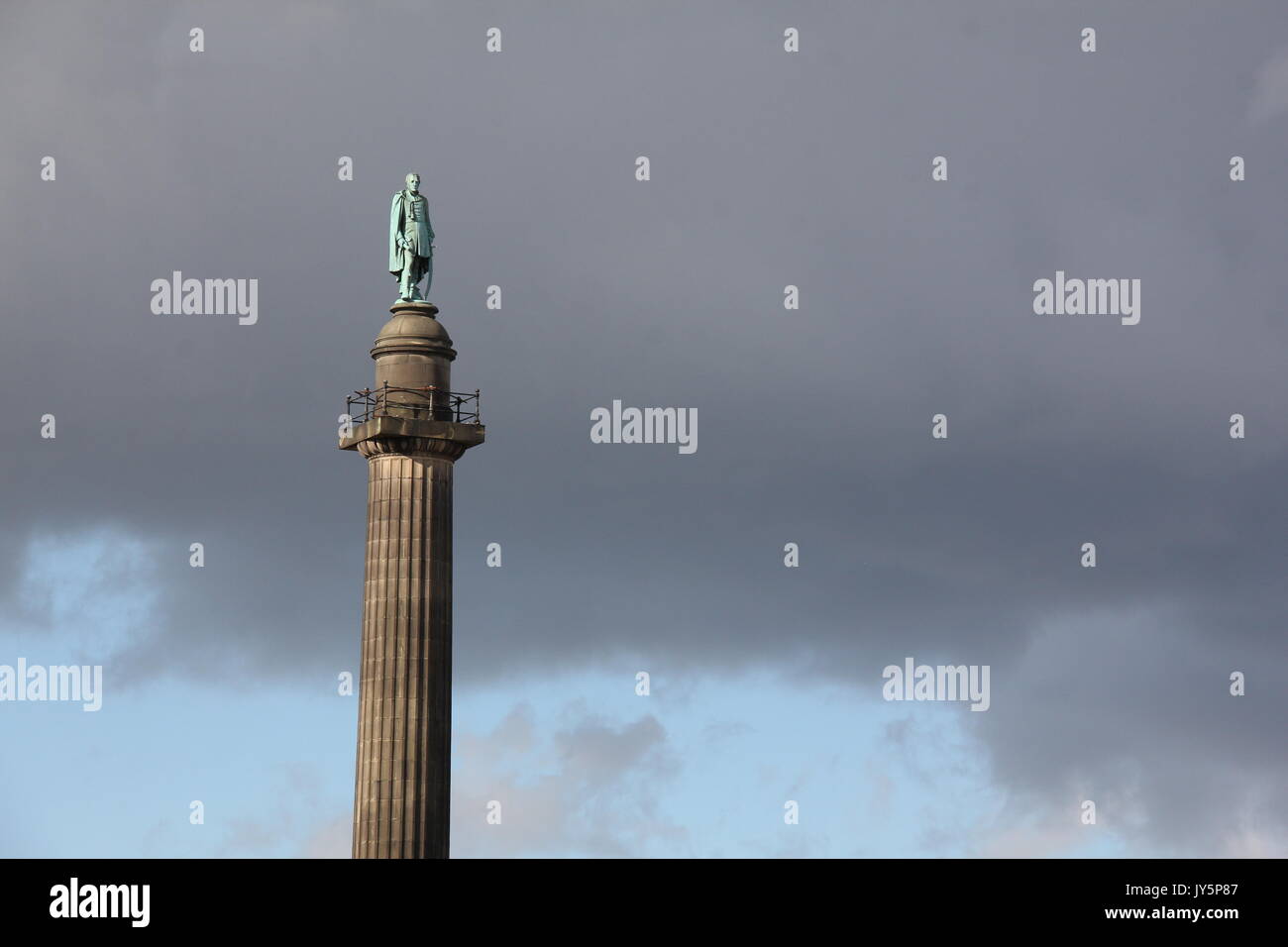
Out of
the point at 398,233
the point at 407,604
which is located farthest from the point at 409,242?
the point at 407,604

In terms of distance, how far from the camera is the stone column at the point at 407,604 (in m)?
71.3

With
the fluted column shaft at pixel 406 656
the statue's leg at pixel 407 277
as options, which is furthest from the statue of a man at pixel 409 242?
the fluted column shaft at pixel 406 656

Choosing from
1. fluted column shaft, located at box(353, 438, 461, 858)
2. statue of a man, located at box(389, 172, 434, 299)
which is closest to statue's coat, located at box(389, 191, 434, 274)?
statue of a man, located at box(389, 172, 434, 299)

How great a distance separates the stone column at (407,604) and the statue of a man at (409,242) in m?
1.72

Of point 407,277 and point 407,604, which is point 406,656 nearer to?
point 407,604

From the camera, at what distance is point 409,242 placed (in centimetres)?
7638

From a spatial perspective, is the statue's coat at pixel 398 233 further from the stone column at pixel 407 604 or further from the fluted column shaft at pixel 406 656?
the fluted column shaft at pixel 406 656

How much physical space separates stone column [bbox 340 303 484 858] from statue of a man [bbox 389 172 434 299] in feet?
5.65

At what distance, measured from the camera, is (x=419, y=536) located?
73062mm
